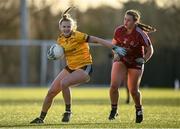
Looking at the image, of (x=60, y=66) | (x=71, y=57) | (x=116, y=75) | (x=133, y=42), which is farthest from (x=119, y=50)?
(x=60, y=66)

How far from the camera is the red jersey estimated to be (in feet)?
42.8

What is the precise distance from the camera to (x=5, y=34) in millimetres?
48062

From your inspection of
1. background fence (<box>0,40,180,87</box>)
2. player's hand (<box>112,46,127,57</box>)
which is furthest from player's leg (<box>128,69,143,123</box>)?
background fence (<box>0,40,180,87</box>)

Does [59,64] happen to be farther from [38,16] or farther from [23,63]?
[38,16]

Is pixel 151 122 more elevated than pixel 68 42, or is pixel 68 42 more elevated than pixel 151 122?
pixel 68 42

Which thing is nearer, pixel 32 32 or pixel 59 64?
pixel 59 64

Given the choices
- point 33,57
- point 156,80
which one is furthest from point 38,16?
point 156,80

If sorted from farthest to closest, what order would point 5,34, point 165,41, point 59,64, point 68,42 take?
point 5,34, point 165,41, point 59,64, point 68,42

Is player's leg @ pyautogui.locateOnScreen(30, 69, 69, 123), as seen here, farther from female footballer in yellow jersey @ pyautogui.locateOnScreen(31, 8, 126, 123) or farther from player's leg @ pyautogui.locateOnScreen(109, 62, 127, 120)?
player's leg @ pyautogui.locateOnScreen(109, 62, 127, 120)

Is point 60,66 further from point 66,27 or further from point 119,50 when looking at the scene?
point 119,50

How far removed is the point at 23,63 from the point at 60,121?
27.8m

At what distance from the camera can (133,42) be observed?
1309 cm

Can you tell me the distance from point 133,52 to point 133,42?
0.18 metres

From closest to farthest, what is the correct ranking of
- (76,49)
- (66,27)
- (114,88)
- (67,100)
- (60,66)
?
(66,27) → (76,49) → (67,100) → (114,88) → (60,66)
